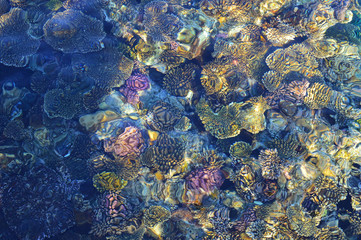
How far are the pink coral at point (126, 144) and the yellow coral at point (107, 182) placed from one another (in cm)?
33

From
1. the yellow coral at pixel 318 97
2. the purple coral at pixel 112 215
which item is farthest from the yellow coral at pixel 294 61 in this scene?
the purple coral at pixel 112 215

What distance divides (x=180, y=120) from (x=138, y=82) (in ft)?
3.25

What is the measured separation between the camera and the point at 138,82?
3.84 metres

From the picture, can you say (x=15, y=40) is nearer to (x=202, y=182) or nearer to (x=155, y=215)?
(x=155, y=215)

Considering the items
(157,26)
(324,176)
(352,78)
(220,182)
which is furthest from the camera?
(157,26)

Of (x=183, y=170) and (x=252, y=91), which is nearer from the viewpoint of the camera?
(x=183, y=170)

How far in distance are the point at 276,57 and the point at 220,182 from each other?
2191mm

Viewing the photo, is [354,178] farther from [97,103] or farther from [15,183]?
[15,183]

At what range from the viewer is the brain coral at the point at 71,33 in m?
3.67

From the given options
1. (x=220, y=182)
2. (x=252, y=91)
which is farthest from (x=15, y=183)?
(x=252, y=91)

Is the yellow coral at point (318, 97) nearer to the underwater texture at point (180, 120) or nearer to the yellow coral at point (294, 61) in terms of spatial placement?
the underwater texture at point (180, 120)

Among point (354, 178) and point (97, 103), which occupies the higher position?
point (354, 178)

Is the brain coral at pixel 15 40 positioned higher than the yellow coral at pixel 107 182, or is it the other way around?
the brain coral at pixel 15 40

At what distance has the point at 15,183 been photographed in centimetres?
327
